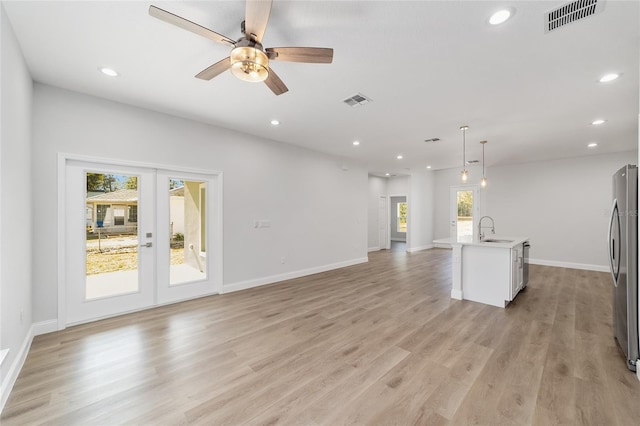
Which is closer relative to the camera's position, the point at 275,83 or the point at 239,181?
the point at 275,83

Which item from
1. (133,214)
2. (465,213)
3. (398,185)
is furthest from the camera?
(398,185)

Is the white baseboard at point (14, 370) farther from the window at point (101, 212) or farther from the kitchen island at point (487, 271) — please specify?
the kitchen island at point (487, 271)

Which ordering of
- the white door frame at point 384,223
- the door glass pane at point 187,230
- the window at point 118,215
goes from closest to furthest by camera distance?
the window at point 118,215, the door glass pane at point 187,230, the white door frame at point 384,223

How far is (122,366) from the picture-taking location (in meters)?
2.42

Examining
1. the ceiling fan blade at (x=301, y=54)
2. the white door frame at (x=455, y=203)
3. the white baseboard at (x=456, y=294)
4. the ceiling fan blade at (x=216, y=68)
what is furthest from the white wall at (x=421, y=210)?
the ceiling fan blade at (x=216, y=68)

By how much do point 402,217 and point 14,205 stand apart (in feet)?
40.7

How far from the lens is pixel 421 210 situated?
973 cm

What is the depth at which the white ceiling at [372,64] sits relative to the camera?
6.58ft

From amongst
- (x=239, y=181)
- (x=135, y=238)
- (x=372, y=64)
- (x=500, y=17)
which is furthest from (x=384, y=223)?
(x=500, y=17)

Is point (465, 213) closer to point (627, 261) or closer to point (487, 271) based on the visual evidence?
point (487, 271)

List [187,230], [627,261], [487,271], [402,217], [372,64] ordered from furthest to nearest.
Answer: [402,217] → [187,230] → [487,271] → [372,64] → [627,261]

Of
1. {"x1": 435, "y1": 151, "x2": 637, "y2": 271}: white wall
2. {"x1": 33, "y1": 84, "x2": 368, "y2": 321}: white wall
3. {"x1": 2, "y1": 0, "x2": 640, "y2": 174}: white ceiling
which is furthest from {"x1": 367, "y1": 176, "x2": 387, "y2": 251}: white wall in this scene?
{"x1": 2, "y1": 0, "x2": 640, "y2": 174}: white ceiling

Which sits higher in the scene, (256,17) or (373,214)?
(256,17)

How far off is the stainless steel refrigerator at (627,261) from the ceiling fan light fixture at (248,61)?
3.26m
